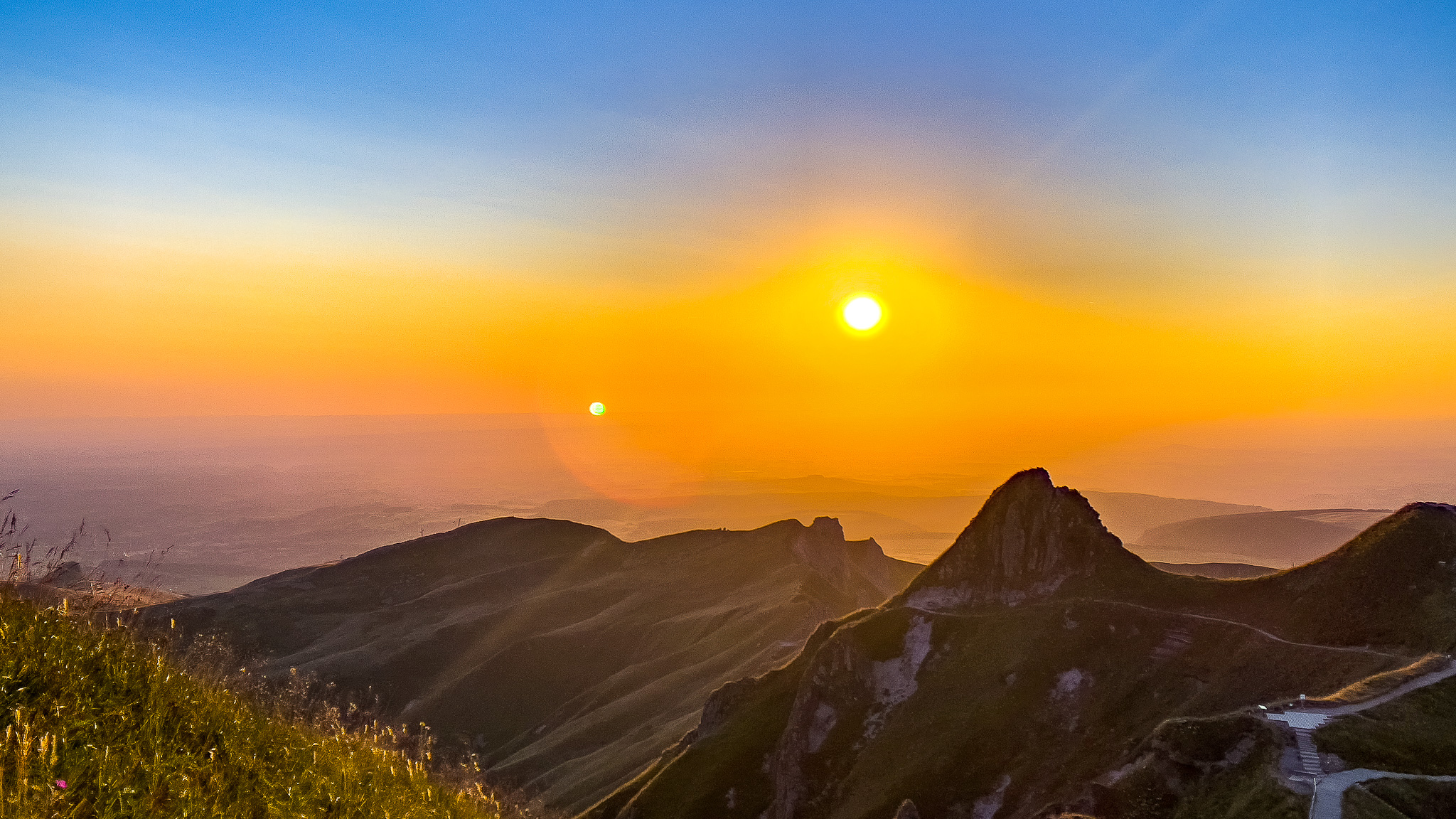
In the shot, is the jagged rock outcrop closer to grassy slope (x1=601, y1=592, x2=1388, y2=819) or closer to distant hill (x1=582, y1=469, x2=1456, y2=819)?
distant hill (x1=582, y1=469, x2=1456, y2=819)

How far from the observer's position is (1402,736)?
49844 mm

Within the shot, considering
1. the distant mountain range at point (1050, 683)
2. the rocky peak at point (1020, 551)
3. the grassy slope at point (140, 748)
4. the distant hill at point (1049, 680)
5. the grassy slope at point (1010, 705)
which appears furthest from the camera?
the rocky peak at point (1020, 551)

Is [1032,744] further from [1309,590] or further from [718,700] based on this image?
[718,700]

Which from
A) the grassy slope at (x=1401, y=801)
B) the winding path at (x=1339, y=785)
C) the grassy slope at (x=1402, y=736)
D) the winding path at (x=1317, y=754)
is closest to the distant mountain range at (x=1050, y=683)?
the winding path at (x=1339, y=785)

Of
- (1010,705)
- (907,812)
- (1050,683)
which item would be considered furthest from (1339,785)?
(1010,705)

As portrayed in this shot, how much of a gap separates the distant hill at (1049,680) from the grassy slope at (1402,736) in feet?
14.1

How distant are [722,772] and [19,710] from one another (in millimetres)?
95092

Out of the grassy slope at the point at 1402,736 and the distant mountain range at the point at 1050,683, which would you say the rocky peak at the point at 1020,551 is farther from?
the grassy slope at the point at 1402,736

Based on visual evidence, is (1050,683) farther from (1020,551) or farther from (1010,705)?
(1020,551)

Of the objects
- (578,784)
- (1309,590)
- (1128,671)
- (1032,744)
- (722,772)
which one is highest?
(1309,590)

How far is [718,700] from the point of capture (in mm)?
104875

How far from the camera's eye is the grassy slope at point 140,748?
833 cm

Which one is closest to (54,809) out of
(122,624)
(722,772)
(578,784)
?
(122,624)

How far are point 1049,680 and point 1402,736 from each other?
121 ft
